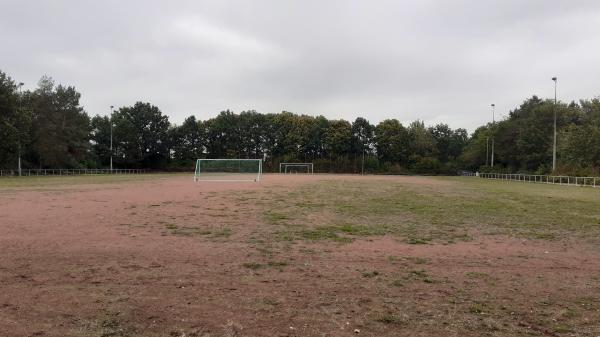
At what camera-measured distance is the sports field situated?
4.73 metres

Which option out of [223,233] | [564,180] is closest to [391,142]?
[564,180]

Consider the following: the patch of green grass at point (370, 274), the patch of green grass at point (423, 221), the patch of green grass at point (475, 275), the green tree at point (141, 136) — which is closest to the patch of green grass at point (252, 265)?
the patch of green grass at point (370, 274)

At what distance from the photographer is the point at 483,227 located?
40.3 feet

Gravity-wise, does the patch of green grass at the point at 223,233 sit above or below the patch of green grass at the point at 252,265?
above

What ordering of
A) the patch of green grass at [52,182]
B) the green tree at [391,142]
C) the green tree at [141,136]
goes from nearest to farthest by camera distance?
the patch of green grass at [52,182] < the green tree at [141,136] < the green tree at [391,142]

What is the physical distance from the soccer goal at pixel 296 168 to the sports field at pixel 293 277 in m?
82.3

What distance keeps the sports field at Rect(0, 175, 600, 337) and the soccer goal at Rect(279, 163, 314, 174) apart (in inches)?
3238

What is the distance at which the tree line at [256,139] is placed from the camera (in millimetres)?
64438

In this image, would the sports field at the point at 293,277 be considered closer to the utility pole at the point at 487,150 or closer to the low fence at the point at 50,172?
the low fence at the point at 50,172

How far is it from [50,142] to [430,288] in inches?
Answer: 2679

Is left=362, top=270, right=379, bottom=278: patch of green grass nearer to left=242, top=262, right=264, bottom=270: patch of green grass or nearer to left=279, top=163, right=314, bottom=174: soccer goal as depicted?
left=242, top=262, right=264, bottom=270: patch of green grass

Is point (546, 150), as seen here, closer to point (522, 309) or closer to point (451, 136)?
point (451, 136)

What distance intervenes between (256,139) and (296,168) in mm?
13840

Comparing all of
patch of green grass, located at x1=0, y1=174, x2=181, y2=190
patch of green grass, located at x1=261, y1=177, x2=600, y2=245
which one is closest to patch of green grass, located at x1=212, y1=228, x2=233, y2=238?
patch of green grass, located at x1=261, y1=177, x2=600, y2=245
